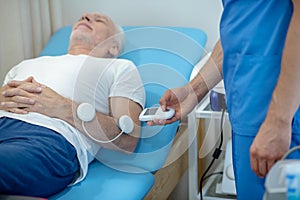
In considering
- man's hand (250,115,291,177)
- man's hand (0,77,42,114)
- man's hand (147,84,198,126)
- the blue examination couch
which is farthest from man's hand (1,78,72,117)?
man's hand (250,115,291,177)

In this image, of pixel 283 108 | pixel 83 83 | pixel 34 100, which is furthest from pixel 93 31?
pixel 283 108

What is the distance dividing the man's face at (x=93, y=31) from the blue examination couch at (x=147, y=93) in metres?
0.11

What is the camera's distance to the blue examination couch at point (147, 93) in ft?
5.44

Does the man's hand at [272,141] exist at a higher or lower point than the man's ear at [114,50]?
higher

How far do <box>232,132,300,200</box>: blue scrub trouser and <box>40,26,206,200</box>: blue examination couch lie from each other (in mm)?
446

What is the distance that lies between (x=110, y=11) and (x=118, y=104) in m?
0.78

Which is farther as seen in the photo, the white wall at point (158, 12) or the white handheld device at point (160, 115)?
the white wall at point (158, 12)

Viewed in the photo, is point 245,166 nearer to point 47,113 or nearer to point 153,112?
point 153,112

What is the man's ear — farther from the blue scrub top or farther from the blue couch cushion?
the blue scrub top

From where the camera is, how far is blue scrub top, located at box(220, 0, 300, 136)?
1.17 metres

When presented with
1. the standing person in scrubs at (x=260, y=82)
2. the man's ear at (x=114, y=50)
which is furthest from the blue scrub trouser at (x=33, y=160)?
the standing person in scrubs at (x=260, y=82)

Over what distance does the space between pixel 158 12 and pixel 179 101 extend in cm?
97

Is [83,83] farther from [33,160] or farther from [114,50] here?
[33,160]

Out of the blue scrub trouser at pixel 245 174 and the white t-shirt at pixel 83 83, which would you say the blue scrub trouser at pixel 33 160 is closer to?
the white t-shirt at pixel 83 83
